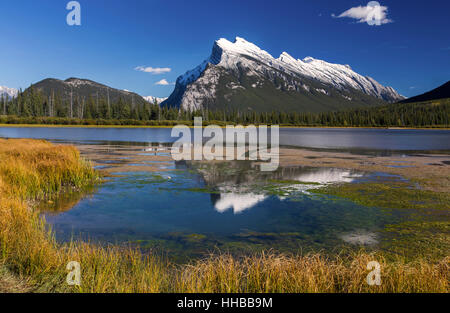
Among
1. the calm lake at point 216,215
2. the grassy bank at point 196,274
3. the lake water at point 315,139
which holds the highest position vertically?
the lake water at point 315,139

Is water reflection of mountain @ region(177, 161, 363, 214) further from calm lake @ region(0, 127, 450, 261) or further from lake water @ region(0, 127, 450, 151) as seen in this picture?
lake water @ region(0, 127, 450, 151)

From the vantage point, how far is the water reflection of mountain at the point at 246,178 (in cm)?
1819

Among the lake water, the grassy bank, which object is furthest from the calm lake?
the lake water

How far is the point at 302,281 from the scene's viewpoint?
723 centimetres

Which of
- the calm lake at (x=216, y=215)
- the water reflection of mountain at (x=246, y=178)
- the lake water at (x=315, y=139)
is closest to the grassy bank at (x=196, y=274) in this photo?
the calm lake at (x=216, y=215)

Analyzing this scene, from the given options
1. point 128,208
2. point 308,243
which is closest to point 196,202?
point 128,208

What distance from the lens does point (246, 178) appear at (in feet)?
81.4

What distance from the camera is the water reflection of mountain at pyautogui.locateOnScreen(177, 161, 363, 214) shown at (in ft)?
59.7

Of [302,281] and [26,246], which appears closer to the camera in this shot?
[302,281]

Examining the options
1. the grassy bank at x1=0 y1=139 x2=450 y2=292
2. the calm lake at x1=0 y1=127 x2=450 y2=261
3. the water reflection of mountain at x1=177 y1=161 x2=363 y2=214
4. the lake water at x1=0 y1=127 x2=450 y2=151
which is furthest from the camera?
the lake water at x1=0 y1=127 x2=450 y2=151

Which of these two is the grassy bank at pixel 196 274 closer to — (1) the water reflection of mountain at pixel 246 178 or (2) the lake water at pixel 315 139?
(1) the water reflection of mountain at pixel 246 178
